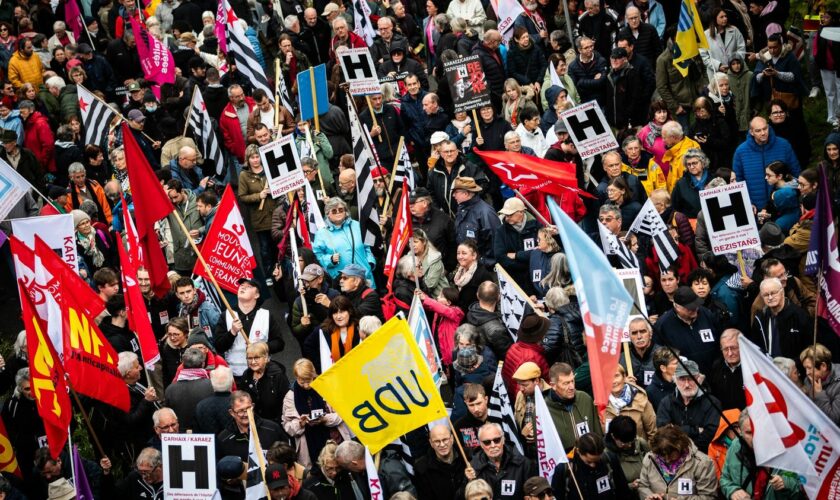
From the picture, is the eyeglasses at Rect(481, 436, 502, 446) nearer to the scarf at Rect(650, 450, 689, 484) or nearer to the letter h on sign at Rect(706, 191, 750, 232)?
the scarf at Rect(650, 450, 689, 484)

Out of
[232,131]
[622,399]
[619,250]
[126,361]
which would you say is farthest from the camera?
[232,131]

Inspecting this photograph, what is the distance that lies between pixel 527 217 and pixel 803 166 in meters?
4.10

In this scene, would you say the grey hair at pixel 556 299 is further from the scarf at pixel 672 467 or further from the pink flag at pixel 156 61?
the pink flag at pixel 156 61

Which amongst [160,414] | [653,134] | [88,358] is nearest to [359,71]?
[653,134]

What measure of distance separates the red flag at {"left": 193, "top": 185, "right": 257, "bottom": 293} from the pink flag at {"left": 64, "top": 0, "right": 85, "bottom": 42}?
30.8ft

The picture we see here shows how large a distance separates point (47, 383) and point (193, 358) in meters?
1.47

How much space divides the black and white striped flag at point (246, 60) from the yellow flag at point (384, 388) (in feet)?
26.5

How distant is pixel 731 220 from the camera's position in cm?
1274

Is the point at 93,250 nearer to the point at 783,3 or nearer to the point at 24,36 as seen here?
the point at 24,36

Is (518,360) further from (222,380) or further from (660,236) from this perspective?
(222,380)

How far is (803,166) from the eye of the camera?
53.8 ft

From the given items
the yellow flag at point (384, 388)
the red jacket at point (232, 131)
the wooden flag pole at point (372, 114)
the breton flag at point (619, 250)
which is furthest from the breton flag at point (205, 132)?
the yellow flag at point (384, 388)

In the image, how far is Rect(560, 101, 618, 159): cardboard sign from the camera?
49.9ft

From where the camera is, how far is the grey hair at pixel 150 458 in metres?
11.4
